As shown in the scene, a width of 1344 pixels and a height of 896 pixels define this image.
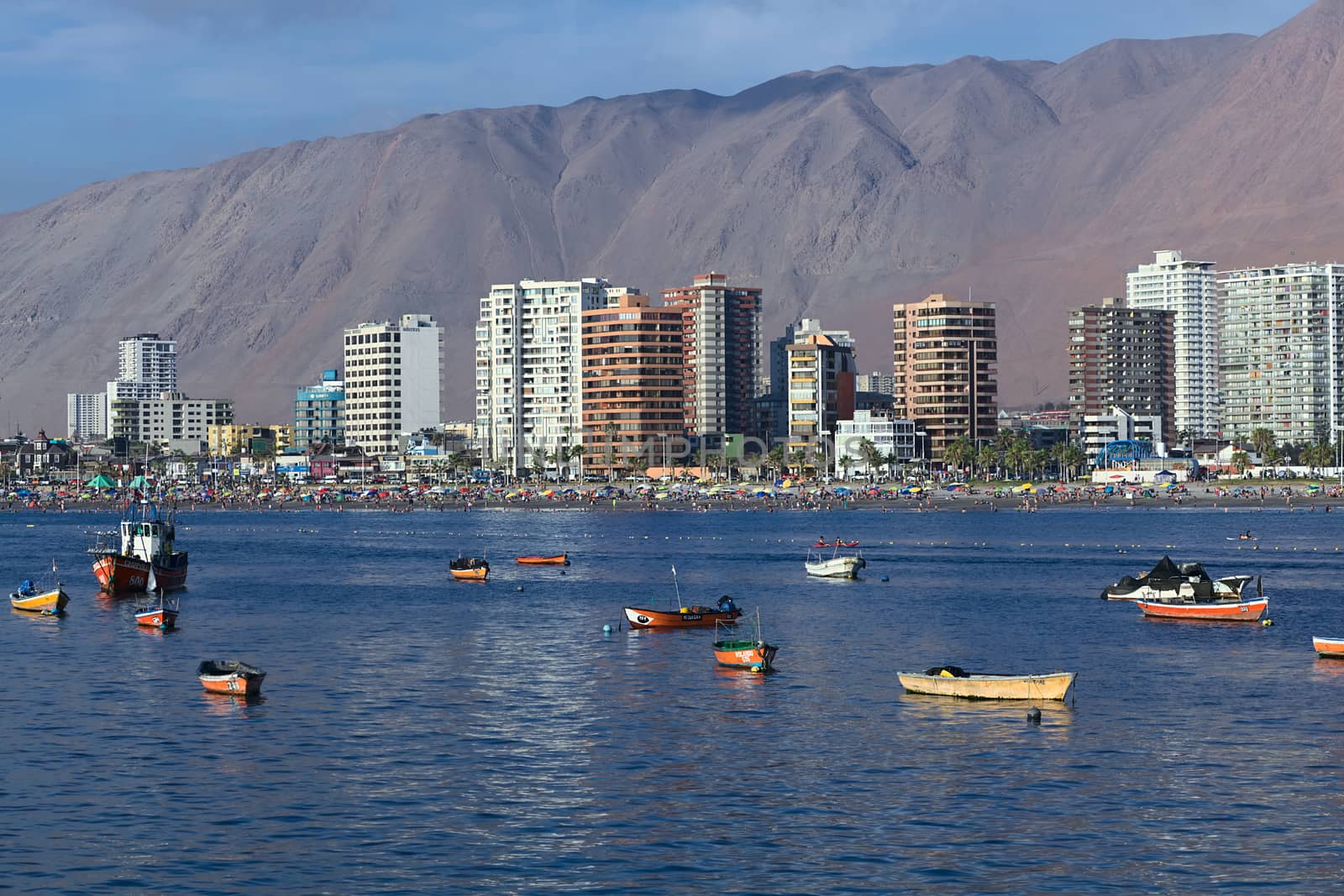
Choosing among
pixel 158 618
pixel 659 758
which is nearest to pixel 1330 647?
pixel 659 758

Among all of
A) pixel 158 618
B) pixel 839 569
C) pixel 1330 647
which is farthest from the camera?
pixel 839 569

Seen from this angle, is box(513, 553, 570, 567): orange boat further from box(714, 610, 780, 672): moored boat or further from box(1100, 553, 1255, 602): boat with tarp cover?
box(714, 610, 780, 672): moored boat

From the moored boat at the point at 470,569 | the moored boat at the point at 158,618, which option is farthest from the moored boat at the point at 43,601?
the moored boat at the point at 470,569

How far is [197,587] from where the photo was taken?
134625 mm

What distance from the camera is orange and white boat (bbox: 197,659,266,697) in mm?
74438

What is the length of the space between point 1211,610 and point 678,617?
32.9 m

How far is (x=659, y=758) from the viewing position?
61.8 meters

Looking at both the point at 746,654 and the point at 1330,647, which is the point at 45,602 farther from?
the point at 1330,647

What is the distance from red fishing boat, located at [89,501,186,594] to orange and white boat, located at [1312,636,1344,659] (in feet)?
261

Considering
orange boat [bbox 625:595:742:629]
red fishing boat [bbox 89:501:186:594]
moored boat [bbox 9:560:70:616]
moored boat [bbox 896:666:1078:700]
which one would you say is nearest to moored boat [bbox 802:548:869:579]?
orange boat [bbox 625:595:742:629]

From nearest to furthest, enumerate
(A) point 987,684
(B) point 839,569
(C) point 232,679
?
1. (A) point 987,684
2. (C) point 232,679
3. (B) point 839,569

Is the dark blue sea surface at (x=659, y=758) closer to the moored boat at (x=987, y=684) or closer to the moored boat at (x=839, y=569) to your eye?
the moored boat at (x=987, y=684)

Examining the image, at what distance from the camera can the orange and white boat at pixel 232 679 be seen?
7444 centimetres

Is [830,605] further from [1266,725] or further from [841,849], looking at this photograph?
[841,849]
